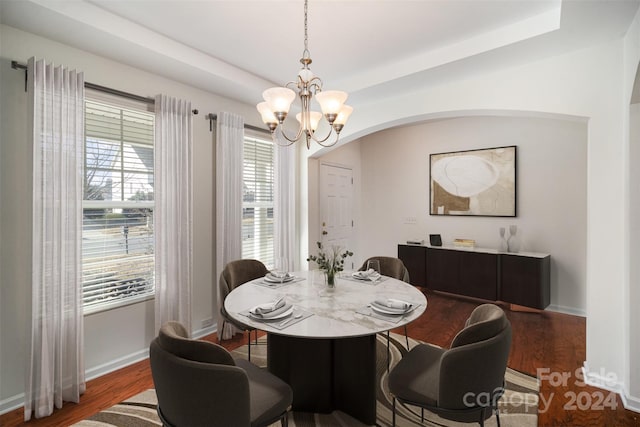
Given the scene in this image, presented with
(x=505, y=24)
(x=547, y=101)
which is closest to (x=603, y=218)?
(x=547, y=101)

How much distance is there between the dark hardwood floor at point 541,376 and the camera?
6.81 ft

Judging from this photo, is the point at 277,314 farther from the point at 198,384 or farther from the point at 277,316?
the point at 198,384

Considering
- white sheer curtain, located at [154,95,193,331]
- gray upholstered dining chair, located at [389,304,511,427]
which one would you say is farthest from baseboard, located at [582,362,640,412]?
white sheer curtain, located at [154,95,193,331]

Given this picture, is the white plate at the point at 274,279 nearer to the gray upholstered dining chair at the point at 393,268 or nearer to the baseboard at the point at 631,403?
the gray upholstered dining chair at the point at 393,268

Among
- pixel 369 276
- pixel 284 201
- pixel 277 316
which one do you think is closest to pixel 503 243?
pixel 369 276

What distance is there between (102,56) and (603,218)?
415cm

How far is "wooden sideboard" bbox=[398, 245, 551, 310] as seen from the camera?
383 centimetres

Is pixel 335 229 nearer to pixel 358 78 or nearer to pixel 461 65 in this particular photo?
pixel 358 78

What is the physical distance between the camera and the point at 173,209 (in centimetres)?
290

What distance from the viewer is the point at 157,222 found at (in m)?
2.83

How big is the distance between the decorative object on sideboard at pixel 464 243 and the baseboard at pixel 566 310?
119 centimetres

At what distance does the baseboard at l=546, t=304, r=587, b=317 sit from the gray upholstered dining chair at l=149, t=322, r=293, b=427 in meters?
4.34

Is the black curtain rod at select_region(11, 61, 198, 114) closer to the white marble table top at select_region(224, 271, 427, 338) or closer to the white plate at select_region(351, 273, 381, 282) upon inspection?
the white marble table top at select_region(224, 271, 427, 338)

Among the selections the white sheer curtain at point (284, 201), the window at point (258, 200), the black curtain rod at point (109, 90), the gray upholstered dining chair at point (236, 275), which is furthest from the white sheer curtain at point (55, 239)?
the white sheer curtain at point (284, 201)
